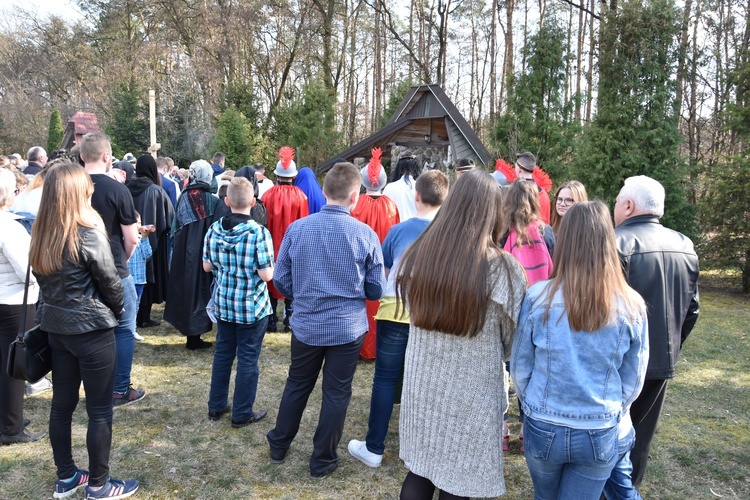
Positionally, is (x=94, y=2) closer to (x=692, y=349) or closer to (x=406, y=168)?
(x=406, y=168)

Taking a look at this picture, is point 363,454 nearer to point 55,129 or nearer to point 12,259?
point 12,259

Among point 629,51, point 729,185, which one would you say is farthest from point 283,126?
point 729,185

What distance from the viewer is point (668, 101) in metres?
10.3

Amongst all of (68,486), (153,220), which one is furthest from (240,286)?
(153,220)

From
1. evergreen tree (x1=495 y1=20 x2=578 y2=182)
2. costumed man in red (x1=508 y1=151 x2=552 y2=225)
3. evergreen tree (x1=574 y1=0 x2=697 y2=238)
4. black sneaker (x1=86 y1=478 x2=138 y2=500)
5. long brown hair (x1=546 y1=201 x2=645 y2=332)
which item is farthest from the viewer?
evergreen tree (x1=495 y1=20 x2=578 y2=182)

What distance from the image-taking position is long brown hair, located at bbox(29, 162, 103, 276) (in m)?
→ 2.78

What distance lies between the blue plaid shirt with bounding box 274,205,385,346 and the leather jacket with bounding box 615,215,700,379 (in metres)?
1.42

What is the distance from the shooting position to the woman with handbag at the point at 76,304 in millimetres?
2805

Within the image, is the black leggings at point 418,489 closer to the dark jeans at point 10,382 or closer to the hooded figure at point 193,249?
the dark jeans at point 10,382

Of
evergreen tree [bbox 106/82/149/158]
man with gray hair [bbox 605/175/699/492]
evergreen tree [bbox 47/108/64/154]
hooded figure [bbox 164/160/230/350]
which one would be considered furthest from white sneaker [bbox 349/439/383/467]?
evergreen tree [bbox 47/108/64/154]

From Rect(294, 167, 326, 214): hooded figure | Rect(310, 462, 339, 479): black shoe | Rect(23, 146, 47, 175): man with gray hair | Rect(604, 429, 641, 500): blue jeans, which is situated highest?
Rect(23, 146, 47, 175): man with gray hair

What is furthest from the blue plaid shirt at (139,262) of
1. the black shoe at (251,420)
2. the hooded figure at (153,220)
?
the black shoe at (251,420)

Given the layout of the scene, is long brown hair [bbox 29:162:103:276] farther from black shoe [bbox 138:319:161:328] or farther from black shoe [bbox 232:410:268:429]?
black shoe [bbox 138:319:161:328]

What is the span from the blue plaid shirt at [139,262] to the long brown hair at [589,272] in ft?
15.3
